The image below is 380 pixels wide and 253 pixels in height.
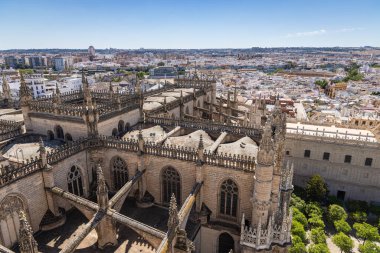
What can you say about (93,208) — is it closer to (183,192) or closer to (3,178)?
(3,178)

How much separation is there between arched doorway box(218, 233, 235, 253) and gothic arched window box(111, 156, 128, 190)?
33.1ft

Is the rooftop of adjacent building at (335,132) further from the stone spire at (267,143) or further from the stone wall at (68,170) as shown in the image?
the stone wall at (68,170)

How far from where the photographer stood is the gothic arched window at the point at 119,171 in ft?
87.0

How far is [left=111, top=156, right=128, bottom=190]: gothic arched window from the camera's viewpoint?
87.0 ft

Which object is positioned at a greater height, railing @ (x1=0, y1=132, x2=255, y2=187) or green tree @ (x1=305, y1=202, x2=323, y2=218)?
railing @ (x1=0, y1=132, x2=255, y2=187)

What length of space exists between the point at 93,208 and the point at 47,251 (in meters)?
4.12

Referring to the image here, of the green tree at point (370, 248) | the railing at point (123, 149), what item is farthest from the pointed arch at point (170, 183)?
the green tree at point (370, 248)

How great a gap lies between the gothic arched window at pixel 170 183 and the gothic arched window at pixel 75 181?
7582 millimetres

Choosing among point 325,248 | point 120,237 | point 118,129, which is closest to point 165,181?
point 120,237

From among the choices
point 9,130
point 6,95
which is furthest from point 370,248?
point 6,95

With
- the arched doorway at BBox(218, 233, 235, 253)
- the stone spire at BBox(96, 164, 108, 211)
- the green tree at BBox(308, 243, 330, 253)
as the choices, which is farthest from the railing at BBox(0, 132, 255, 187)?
the green tree at BBox(308, 243, 330, 253)

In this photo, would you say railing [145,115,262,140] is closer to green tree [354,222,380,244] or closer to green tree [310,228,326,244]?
green tree [310,228,326,244]

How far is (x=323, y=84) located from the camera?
7156 inches

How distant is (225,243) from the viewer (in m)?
24.0
